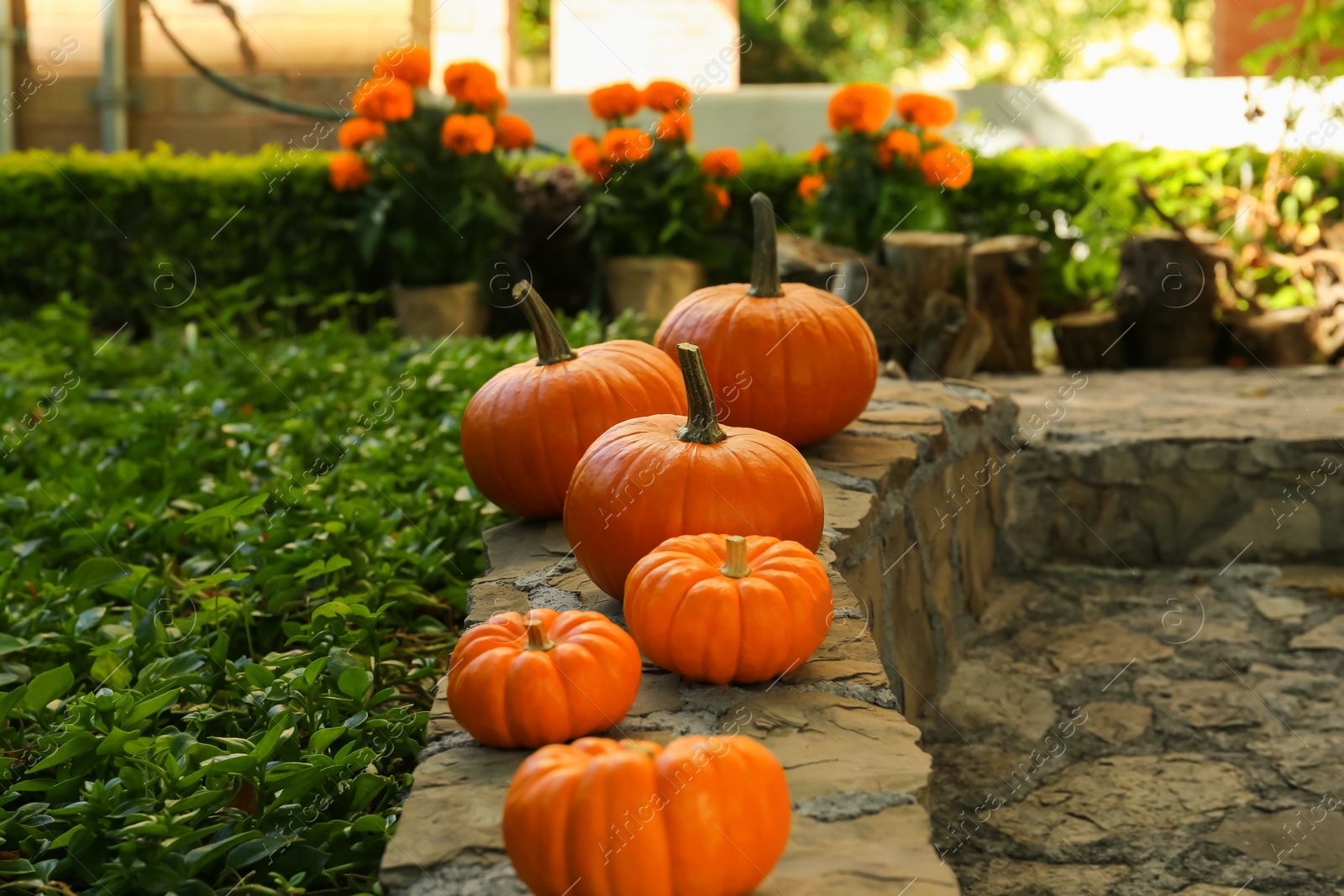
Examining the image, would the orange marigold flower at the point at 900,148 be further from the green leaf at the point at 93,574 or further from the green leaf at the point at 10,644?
the green leaf at the point at 10,644

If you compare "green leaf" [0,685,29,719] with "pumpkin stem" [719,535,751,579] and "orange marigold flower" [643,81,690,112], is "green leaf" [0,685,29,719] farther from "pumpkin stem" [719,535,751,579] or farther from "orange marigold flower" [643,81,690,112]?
"orange marigold flower" [643,81,690,112]

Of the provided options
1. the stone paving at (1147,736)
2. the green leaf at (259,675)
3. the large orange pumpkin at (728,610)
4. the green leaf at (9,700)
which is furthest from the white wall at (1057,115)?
the green leaf at (9,700)

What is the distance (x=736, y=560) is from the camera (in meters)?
1.69

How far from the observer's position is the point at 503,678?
4.87ft

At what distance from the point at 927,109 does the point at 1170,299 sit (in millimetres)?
1270

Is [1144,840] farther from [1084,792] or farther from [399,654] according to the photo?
[399,654]

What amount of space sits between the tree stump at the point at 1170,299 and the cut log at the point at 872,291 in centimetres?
130

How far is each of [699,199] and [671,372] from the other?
3.45 metres

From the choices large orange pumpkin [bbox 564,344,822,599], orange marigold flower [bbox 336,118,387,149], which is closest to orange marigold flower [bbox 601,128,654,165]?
orange marigold flower [bbox 336,118,387,149]

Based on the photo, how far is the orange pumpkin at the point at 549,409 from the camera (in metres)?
2.31

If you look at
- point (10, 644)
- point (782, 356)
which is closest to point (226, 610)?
point (10, 644)

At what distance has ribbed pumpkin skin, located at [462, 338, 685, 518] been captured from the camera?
231 centimetres

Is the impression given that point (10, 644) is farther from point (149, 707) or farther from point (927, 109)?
point (927, 109)

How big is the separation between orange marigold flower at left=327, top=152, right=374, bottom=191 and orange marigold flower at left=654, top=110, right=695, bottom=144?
1.42 meters
